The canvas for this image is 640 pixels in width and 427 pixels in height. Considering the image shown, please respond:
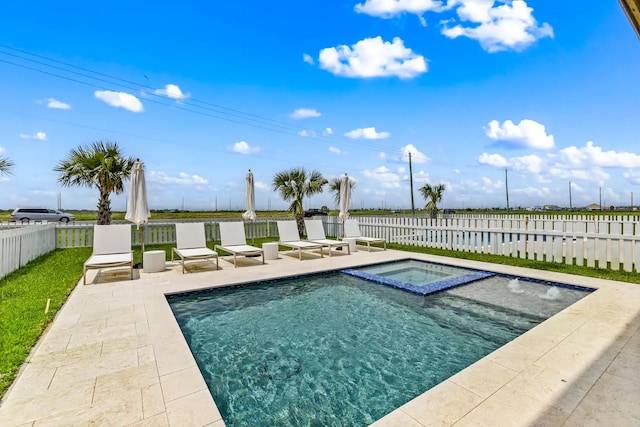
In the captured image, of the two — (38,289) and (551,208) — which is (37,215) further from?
(551,208)

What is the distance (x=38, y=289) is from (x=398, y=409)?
6705mm

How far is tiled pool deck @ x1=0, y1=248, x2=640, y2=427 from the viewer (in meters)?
2.14

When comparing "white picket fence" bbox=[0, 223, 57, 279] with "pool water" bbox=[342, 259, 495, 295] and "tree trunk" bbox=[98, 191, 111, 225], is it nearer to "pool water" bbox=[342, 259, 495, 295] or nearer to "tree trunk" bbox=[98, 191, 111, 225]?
"tree trunk" bbox=[98, 191, 111, 225]

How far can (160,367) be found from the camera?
9.41 feet

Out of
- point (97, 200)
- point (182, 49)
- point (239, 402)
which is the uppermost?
point (182, 49)

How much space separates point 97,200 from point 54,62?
28.8ft

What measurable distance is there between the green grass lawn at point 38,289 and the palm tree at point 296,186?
20.3 feet

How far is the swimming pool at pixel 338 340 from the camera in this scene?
2629mm

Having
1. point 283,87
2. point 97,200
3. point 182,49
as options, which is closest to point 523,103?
point 283,87

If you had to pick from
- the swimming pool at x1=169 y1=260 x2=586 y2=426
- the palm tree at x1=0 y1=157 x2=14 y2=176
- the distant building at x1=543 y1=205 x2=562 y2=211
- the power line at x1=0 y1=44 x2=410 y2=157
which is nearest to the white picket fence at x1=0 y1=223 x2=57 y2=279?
the palm tree at x1=0 y1=157 x2=14 y2=176

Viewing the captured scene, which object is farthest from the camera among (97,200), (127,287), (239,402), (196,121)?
(196,121)

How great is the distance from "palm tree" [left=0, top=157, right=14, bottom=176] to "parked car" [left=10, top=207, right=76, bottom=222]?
19.1 m

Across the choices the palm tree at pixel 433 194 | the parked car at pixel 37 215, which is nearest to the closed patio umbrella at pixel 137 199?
the palm tree at pixel 433 194

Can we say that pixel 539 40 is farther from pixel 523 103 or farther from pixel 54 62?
pixel 54 62
